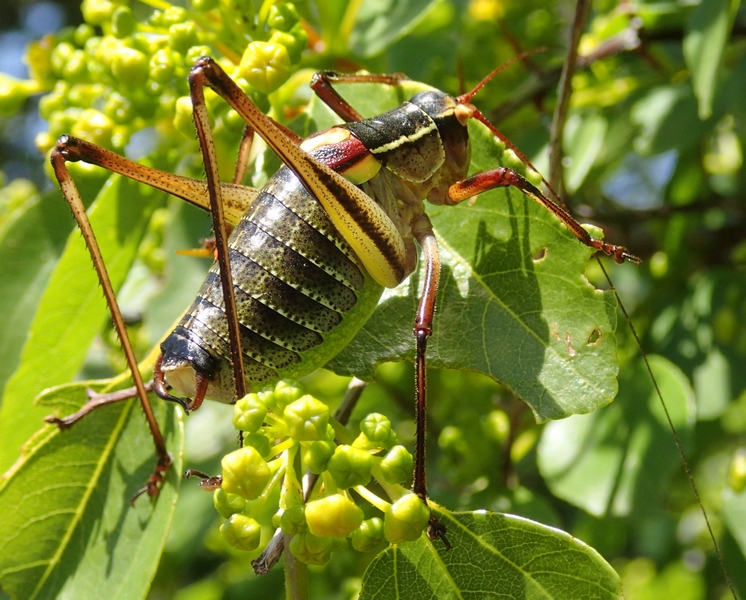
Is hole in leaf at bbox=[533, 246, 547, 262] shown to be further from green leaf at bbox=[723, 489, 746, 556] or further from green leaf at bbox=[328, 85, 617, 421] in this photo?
green leaf at bbox=[723, 489, 746, 556]

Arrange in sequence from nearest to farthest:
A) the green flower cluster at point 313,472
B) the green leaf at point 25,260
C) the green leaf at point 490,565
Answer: the green flower cluster at point 313,472, the green leaf at point 490,565, the green leaf at point 25,260

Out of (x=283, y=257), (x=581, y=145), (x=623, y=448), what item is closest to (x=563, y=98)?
(x=581, y=145)

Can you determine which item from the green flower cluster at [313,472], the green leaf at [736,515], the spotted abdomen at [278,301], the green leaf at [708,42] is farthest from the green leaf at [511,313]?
the green leaf at [736,515]

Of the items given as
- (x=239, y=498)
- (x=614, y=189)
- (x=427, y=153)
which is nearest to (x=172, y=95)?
(x=427, y=153)

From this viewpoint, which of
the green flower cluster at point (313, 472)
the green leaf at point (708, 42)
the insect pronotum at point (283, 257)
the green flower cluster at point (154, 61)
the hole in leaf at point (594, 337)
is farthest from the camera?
the green leaf at point (708, 42)

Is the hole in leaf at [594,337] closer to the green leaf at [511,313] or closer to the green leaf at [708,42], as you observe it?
the green leaf at [511,313]

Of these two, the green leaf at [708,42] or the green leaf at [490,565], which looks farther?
the green leaf at [708,42]
